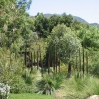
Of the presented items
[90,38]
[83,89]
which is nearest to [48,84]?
[83,89]

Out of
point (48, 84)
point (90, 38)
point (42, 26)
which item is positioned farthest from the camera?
point (42, 26)

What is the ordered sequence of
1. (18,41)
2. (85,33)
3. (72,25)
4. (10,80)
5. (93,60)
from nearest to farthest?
(10,80), (93,60), (18,41), (85,33), (72,25)

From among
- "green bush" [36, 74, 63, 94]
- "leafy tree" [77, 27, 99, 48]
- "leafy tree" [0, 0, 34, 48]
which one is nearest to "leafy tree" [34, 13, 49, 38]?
"leafy tree" [77, 27, 99, 48]

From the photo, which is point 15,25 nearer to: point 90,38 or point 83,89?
point 90,38

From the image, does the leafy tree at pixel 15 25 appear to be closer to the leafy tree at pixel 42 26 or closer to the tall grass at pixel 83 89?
the leafy tree at pixel 42 26

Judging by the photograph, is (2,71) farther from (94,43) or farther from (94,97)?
(94,43)

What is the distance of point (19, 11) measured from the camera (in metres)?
30.7

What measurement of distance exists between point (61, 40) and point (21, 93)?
1507cm

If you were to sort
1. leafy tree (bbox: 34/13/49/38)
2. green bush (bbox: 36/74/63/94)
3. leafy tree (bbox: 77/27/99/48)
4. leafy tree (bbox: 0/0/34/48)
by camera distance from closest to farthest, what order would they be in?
1. green bush (bbox: 36/74/63/94)
2. leafy tree (bbox: 0/0/34/48)
3. leafy tree (bbox: 77/27/99/48)
4. leafy tree (bbox: 34/13/49/38)

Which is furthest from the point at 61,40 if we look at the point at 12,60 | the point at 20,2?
the point at 12,60

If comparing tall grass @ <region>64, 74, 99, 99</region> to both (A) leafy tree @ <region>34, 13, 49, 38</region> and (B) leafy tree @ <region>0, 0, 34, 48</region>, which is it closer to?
(B) leafy tree @ <region>0, 0, 34, 48</region>

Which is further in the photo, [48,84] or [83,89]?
[48,84]

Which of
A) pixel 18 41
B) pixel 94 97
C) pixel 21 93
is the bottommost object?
pixel 21 93

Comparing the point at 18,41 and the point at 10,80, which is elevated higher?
the point at 18,41
